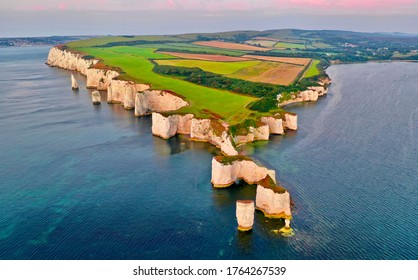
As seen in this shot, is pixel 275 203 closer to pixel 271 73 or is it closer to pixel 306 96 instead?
pixel 306 96

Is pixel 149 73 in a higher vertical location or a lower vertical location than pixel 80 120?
higher

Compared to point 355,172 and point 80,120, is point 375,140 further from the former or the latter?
point 80,120

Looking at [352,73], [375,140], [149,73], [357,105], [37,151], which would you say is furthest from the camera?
[352,73]

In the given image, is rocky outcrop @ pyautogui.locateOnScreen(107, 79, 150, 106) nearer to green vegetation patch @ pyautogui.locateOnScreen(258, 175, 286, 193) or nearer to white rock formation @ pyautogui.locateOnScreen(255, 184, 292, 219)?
green vegetation patch @ pyautogui.locateOnScreen(258, 175, 286, 193)

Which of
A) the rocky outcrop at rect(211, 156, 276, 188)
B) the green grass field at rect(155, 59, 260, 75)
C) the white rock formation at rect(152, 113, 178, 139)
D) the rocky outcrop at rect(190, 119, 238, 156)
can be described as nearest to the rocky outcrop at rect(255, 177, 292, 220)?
the rocky outcrop at rect(211, 156, 276, 188)

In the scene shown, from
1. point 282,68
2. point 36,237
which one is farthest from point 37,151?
point 282,68

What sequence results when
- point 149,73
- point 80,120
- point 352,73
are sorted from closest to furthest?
point 80,120
point 149,73
point 352,73
